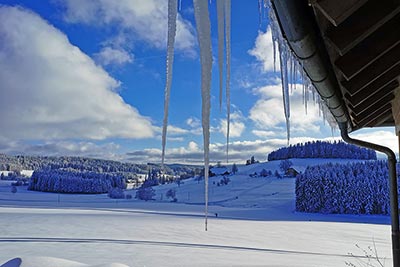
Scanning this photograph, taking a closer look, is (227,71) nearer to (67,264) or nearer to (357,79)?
(357,79)

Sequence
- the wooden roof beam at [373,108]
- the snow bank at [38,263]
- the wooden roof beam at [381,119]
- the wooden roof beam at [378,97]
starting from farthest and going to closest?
the snow bank at [38,263] → the wooden roof beam at [381,119] → the wooden roof beam at [373,108] → the wooden roof beam at [378,97]

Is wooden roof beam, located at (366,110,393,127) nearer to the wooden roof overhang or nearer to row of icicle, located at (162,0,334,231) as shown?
the wooden roof overhang

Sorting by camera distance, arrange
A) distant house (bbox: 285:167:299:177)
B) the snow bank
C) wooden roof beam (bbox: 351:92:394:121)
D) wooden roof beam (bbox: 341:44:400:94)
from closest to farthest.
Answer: wooden roof beam (bbox: 341:44:400:94) < wooden roof beam (bbox: 351:92:394:121) < the snow bank < distant house (bbox: 285:167:299:177)

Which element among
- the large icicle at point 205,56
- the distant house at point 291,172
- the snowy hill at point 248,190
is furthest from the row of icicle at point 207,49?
the distant house at point 291,172

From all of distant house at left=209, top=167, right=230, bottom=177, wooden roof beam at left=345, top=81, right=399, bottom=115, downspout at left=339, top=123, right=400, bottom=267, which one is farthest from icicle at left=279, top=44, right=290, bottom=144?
distant house at left=209, top=167, right=230, bottom=177

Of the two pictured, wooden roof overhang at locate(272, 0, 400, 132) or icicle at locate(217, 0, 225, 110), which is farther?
icicle at locate(217, 0, 225, 110)

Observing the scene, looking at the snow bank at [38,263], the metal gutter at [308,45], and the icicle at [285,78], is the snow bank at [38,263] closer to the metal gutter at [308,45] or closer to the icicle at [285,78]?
the icicle at [285,78]

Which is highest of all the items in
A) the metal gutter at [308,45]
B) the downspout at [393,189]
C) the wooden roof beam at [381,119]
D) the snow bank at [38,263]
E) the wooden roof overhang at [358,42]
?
the wooden roof beam at [381,119]

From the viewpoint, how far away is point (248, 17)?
1.72 meters

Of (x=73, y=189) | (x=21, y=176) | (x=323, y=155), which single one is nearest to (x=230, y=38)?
(x=323, y=155)

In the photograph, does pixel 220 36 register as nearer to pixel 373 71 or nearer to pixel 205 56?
pixel 205 56

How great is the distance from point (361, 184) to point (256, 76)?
25.9 metres

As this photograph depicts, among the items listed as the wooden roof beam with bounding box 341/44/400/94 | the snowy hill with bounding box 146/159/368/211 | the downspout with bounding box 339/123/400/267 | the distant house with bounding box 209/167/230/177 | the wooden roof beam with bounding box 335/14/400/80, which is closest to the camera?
the wooden roof beam with bounding box 335/14/400/80

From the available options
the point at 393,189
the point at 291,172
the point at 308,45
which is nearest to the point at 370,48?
the point at 308,45
